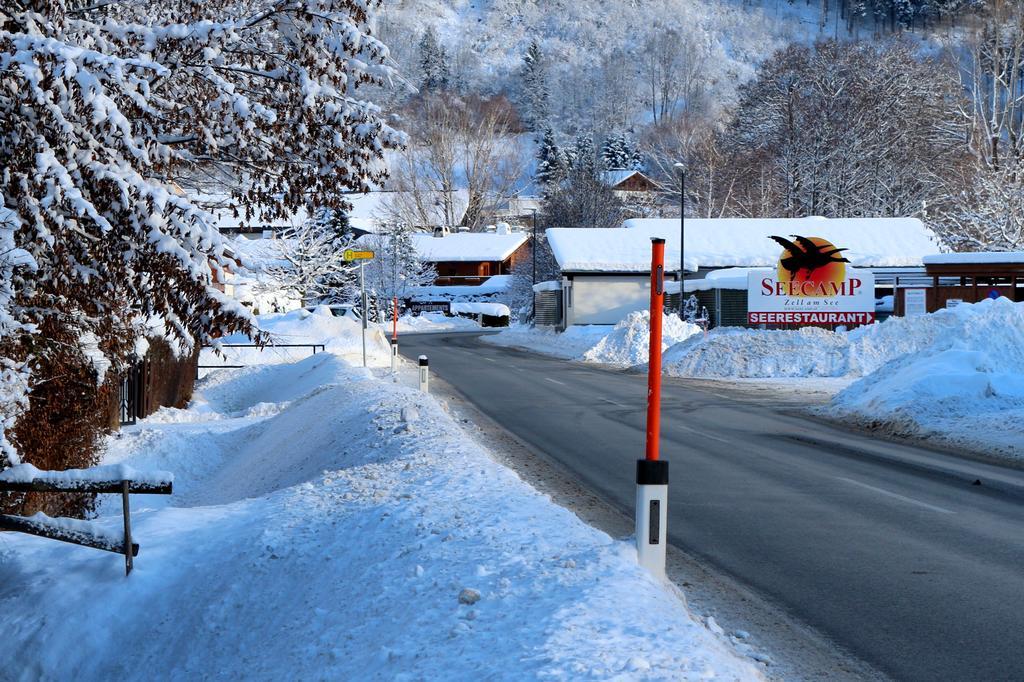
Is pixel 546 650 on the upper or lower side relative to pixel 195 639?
upper

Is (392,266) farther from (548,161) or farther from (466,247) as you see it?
(548,161)

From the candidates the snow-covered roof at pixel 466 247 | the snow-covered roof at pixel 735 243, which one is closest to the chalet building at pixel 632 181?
the snow-covered roof at pixel 466 247

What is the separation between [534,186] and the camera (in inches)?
6614

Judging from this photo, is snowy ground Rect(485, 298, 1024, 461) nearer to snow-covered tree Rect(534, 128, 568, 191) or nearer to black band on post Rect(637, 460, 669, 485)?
black band on post Rect(637, 460, 669, 485)

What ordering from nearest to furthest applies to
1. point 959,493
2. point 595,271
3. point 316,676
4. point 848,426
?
point 316,676 < point 959,493 < point 848,426 < point 595,271

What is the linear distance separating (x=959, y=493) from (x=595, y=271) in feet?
147

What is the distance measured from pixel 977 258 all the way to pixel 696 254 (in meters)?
22.5

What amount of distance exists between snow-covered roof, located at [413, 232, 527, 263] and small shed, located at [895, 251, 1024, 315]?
207 feet

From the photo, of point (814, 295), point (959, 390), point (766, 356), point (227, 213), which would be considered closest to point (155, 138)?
point (227, 213)

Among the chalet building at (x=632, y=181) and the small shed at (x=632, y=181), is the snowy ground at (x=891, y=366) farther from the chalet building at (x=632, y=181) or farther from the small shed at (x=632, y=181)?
the small shed at (x=632, y=181)

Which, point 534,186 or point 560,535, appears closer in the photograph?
point 560,535

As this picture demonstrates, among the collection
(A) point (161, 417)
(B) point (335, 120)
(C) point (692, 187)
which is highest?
(C) point (692, 187)

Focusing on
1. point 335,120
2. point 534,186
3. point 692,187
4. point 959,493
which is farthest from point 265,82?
point 534,186

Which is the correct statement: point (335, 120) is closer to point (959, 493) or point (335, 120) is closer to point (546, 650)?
point (546, 650)
